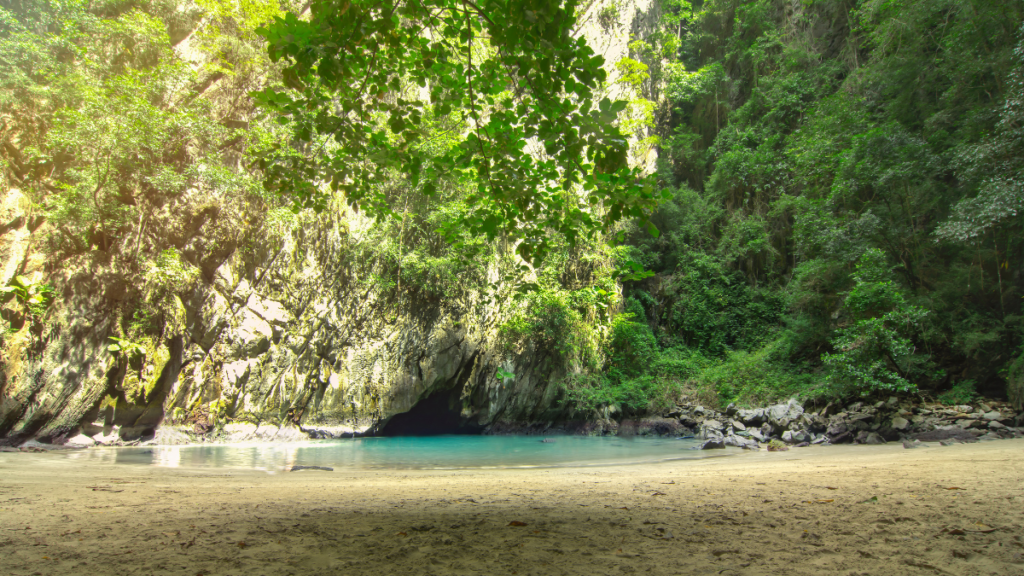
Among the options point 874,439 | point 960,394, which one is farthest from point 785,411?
point 960,394

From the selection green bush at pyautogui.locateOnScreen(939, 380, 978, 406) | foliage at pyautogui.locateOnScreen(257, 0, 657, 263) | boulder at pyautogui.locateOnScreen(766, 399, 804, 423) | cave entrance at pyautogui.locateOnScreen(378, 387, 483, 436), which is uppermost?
foliage at pyautogui.locateOnScreen(257, 0, 657, 263)

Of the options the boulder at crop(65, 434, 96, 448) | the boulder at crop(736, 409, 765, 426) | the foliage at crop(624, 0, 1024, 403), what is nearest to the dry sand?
the foliage at crop(624, 0, 1024, 403)

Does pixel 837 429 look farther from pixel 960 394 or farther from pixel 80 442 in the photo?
pixel 80 442

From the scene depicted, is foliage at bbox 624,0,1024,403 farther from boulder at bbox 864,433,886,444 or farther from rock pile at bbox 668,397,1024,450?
boulder at bbox 864,433,886,444

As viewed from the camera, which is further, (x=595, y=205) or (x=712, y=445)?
(x=712, y=445)

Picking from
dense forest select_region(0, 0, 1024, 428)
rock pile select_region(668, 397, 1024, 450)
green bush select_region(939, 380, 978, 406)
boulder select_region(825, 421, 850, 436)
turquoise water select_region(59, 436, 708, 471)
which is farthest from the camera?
green bush select_region(939, 380, 978, 406)

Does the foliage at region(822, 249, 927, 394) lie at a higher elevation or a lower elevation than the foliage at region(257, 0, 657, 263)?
lower

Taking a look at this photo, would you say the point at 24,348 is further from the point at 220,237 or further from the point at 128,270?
the point at 220,237

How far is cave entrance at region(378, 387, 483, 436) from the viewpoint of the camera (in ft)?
49.2

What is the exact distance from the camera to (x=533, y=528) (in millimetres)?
2221

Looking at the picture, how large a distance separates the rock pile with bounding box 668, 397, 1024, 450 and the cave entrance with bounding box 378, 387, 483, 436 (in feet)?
26.7

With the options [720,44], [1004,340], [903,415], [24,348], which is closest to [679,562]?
[903,415]

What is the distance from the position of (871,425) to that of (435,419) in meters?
12.7

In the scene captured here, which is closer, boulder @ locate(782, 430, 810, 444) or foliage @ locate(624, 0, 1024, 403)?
boulder @ locate(782, 430, 810, 444)
